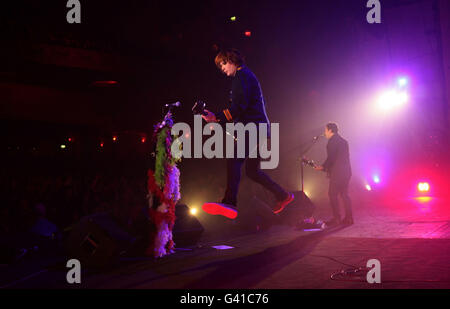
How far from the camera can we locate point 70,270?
4680mm

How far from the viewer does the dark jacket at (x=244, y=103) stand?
11.5ft

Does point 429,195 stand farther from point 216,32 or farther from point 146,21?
point 146,21

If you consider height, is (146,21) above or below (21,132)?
above

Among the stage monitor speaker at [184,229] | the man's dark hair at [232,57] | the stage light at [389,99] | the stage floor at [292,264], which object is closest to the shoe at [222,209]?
the stage floor at [292,264]

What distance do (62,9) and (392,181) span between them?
1380cm

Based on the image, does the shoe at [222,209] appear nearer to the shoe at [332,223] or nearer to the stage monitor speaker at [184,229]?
the stage monitor speaker at [184,229]

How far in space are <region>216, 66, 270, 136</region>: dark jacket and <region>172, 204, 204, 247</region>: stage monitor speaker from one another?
10.1ft

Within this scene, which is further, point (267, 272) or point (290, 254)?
point (290, 254)

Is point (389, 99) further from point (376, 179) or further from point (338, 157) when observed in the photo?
point (338, 157)

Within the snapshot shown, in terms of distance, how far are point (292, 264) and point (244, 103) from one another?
82.5 inches

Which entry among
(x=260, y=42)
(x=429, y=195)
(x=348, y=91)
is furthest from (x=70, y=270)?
(x=429, y=195)

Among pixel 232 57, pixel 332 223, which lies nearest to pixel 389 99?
pixel 332 223
